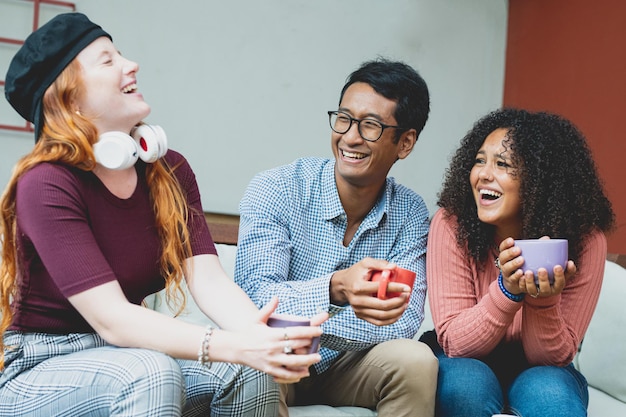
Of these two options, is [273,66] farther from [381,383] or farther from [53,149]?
[53,149]

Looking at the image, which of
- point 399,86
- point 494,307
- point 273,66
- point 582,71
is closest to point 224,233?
point 399,86

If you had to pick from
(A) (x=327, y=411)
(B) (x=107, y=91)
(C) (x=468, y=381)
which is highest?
(B) (x=107, y=91)

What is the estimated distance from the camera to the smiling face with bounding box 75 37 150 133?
1562mm

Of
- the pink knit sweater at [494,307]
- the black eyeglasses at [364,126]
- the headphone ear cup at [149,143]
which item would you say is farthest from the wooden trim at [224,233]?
the headphone ear cup at [149,143]

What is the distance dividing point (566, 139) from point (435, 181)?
1.98 m

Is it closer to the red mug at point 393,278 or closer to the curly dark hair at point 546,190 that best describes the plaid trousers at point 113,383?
the red mug at point 393,278

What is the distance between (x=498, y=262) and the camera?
1.89 meters

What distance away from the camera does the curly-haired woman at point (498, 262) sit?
6.26ft

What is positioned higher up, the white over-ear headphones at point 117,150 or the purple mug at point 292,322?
Answer: the white over-ear headphones at point 117,150

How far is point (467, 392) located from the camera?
72.9 inches

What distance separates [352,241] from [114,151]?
84cm

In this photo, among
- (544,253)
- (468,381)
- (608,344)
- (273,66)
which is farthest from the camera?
(273,66)

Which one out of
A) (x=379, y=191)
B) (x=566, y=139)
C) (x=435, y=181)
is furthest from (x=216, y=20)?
(x=566, y=139)

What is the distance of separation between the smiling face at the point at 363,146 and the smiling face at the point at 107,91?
70cm
